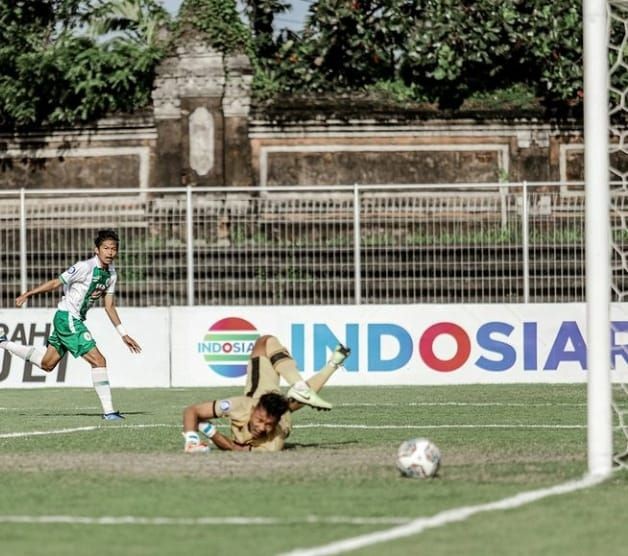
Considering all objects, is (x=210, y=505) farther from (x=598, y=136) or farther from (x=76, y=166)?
(x=76, y=166)

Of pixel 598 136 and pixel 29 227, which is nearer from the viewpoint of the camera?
pixel 598 136

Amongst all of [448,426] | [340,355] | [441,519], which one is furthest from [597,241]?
[448,426]

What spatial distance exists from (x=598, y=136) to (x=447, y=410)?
24.1 ft

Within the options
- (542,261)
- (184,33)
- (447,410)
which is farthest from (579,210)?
(184,33)

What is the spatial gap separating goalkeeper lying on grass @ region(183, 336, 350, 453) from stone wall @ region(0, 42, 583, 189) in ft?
57.2

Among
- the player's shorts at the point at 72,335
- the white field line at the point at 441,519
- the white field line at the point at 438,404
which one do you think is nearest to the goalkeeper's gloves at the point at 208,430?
the white field line at the point at 441,519

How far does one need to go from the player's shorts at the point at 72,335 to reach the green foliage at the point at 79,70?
553 inches

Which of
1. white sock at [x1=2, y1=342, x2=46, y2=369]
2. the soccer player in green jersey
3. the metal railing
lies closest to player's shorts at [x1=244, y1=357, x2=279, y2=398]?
the soccer player in green jersey

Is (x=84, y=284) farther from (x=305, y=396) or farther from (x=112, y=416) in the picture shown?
(x=305, y=396)

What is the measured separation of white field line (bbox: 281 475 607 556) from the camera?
294 inches

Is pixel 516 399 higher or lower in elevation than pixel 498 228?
lower

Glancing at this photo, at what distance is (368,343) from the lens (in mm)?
Answer: 23219

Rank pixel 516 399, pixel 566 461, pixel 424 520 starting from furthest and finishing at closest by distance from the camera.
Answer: pixel 516 399, pixel 566 461, pixel 424 520

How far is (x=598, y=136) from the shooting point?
10.5 m
